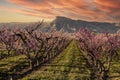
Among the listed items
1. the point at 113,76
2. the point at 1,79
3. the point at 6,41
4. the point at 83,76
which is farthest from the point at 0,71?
the point at 6,41

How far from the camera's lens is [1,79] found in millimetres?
39656

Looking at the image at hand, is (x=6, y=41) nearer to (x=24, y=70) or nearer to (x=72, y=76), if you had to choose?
(x=24, y=70)

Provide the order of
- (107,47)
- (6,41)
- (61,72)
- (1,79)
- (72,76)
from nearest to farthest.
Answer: (1,79), (72,76), (61,72), (107,47), (6,41)

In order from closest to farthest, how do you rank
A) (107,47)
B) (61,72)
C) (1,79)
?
(1,79)
(61,72)
(107,47)

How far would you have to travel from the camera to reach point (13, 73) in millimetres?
44781

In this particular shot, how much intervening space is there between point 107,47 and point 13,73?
2042 centimetres

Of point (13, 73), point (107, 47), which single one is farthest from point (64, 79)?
point (107, 47)

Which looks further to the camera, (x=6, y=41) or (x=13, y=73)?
(x=6, y=41)

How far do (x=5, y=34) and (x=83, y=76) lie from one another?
39381 millimetres

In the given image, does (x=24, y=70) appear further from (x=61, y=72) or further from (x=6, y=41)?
(x=6, y=41)

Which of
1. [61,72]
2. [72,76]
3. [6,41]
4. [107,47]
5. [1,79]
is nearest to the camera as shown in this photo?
[1,79]

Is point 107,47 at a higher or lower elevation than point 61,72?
higher

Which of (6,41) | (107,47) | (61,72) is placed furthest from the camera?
(6,41)

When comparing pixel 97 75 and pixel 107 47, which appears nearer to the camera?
pixel 97 75
